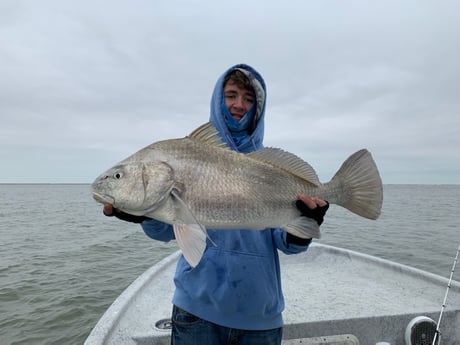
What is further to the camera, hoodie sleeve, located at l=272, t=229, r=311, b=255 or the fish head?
hoodie sleeve, located at l=272, t=229, r=311, b=255

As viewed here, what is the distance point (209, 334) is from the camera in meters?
2.81

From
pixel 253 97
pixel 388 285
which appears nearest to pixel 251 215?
pixel 253 97

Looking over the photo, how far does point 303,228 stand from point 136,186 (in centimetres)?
139

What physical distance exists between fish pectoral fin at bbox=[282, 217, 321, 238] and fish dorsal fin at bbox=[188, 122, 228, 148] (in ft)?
2.91

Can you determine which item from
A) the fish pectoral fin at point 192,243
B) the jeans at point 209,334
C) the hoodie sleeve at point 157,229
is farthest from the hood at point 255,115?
the jeans at point 209,334

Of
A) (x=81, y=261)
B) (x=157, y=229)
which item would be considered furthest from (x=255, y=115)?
(x=81, y=261)

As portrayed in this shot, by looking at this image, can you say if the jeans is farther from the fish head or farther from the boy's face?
the boy's face

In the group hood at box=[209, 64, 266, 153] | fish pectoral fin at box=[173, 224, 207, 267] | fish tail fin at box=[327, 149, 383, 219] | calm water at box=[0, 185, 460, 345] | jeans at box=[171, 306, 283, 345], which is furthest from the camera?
calm water at box=[0, 185, 460, 345]

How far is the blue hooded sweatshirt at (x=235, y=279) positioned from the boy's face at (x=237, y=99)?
117 centimetres

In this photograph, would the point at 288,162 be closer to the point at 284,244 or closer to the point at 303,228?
the point at 303,228

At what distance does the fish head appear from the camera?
8.45 ft

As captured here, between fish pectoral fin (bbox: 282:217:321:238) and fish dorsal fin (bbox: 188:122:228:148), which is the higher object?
fish dorsal fin (bbox: 188:122:228:148)

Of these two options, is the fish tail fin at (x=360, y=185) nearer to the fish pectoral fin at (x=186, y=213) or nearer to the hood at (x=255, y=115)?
the hood at (x=255, y=115)

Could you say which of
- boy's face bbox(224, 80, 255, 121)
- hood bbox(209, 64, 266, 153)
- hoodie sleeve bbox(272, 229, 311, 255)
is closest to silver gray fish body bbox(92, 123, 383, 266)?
hoodie sleeve bbox(272, 229, 311, 255)
